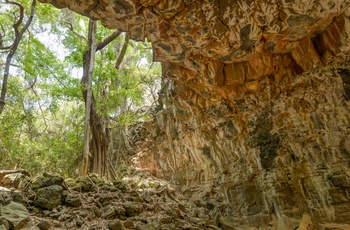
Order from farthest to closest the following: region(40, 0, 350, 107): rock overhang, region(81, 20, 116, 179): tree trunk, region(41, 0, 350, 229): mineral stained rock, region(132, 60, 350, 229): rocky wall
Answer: region(81, 20, 116, 179): tree trunk → region(132, 60, 350, 229): rocky wall → region(41, 0, 350, 229): mineral stained rock → region(40, 0, 350, 107): rock overhang

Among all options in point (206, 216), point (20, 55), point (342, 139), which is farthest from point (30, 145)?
point (342, 139)

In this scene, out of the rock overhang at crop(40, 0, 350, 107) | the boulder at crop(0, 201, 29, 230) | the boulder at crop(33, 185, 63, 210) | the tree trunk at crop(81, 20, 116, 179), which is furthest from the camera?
the tree trunk at crop(81, 20, 116, 179)

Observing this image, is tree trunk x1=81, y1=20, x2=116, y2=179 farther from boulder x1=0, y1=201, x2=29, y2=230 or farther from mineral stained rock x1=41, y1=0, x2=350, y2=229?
boulder x1=0, y1=201, x2=29, y2=230

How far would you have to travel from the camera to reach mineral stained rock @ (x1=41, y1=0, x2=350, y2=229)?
178 inches

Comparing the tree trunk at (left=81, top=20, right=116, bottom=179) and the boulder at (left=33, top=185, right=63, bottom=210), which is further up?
the tree trunk at (left=81, top=20, right=116, bottom=179)

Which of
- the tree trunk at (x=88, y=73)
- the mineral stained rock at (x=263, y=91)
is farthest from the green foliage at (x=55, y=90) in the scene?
the mineral stained rock at (x=263, y=91)

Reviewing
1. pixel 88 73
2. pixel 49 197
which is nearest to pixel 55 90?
pixel 88 73

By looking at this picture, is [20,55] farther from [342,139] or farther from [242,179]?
[342,139]

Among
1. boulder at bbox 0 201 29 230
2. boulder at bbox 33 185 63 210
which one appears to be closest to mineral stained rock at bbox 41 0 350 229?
boulder at bbox 33 185 63 210

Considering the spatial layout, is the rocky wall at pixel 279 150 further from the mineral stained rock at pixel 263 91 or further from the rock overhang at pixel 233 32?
the rock overhang at pixel 233 32

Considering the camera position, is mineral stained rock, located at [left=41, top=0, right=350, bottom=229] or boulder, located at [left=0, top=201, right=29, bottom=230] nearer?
boulder, located at [left=0, top=201, right=29, bottom=230]

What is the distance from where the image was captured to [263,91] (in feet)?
19.4

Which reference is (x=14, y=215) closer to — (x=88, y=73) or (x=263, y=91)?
(x=88, y=73)

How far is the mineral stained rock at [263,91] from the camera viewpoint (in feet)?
14.8
